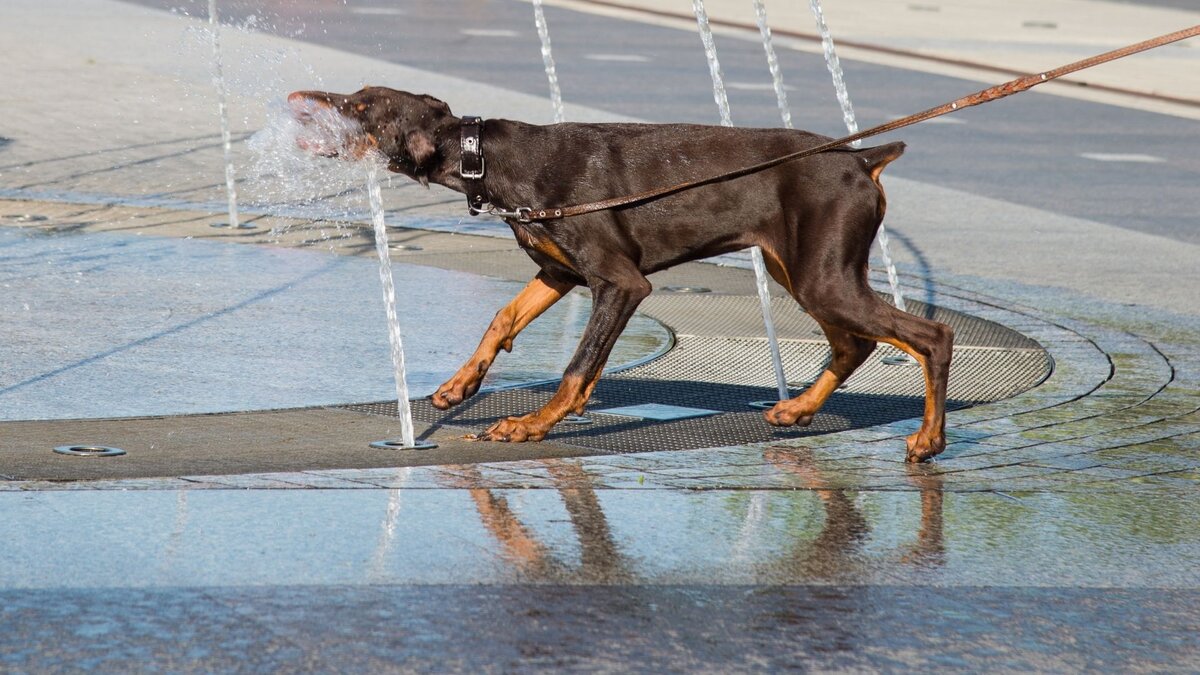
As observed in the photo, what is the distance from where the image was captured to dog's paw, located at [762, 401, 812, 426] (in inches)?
270

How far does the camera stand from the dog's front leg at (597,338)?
6.35m

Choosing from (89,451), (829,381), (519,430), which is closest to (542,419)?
(519,430)

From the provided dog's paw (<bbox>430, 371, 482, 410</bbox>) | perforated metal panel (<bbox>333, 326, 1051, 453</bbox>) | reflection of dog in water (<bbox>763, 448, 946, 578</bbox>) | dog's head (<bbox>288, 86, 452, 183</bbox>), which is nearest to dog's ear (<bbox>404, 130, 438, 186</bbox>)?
dog's head (<bbox>288, 86, 452, 183</bbox>)

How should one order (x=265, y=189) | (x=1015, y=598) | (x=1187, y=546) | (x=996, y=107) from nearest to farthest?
(x=1015, y=598), (x=1187, y=546), (x=265, y=189), (x=996, y=107)

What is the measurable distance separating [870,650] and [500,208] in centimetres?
245

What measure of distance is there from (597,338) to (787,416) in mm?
922

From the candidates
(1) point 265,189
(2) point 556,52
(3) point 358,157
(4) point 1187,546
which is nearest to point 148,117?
(1) point 265,189

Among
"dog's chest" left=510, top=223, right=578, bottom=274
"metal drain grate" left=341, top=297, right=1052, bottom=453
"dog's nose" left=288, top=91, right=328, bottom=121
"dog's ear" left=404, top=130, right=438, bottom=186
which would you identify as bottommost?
"metal drain grate" left=341, top=297, right=1052, bottom=453

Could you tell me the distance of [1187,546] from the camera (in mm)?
5496

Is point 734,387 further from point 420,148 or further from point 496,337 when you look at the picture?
point 420,148

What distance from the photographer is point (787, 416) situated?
6883 mm

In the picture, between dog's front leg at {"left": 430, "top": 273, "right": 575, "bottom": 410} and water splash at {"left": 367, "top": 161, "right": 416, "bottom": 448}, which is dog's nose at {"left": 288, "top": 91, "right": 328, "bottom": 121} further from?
dog's front leg at {"left": 430, "top": 273, "right": 575, "bottom": 410}

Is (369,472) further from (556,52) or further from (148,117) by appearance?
(556,52)

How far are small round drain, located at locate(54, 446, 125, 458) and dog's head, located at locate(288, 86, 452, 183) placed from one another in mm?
1199
